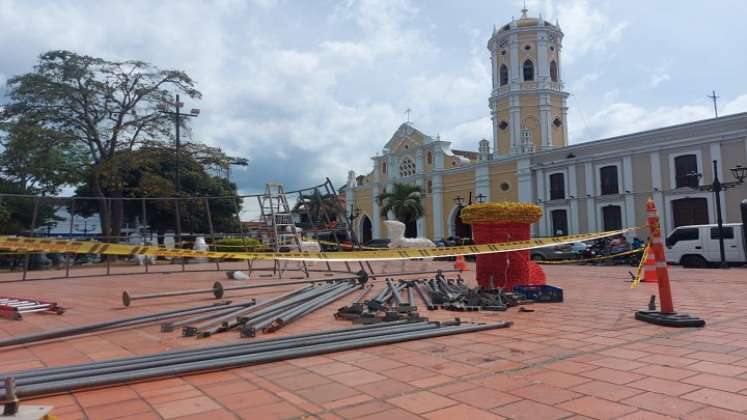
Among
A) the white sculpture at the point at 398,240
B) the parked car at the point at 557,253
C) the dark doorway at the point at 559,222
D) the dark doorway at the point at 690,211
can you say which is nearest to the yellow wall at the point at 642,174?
the dark doorway at the point at 690,211

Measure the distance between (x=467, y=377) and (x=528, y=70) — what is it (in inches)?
1649

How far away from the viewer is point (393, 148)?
51.8m

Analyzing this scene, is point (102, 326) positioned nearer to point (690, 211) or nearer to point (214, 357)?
point (214, 357)

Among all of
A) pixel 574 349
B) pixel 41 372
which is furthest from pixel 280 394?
pixel 574 349

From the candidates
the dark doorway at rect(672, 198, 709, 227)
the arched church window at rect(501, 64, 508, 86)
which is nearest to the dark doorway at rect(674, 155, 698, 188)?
the dark doorway at rect(672, 198, 709, 227)

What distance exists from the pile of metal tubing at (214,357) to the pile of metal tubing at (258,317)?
80 centimetres

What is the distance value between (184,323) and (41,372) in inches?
83.7

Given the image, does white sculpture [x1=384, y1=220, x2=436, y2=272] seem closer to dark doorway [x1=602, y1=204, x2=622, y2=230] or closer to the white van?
the white van

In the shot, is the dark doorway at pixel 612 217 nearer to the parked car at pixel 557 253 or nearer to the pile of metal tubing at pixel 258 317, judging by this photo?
the parked car at pixel 557 253

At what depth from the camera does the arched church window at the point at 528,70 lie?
1640 inches

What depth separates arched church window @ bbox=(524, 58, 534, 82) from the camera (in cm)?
4166

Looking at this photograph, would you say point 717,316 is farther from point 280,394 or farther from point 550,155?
point 550,155

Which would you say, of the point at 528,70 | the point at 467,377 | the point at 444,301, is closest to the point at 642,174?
the point at 528,70

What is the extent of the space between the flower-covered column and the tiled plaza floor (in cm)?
213
